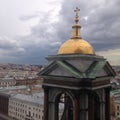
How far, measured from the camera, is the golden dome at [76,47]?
16.6 metres

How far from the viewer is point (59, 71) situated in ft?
55.4

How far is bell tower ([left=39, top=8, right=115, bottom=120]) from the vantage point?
1592 centimetres

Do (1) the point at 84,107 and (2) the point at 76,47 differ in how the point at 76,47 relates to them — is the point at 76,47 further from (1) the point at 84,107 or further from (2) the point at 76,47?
(1) the point at 84,107

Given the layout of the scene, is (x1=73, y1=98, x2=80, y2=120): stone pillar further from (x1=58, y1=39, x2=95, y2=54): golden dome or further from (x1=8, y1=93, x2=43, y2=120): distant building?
(x1=8, y1=93, x2=43, y2=120): distant building

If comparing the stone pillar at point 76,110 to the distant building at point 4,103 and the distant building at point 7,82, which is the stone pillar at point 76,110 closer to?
the distant building at point 4,103

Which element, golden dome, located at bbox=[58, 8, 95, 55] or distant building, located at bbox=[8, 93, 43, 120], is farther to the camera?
distant building, located at bbox=[8, 93, 43, 120]

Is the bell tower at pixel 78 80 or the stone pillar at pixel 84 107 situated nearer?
the bell tower at pixel 78 80

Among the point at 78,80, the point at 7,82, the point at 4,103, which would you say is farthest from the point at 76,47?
the point at 7,82

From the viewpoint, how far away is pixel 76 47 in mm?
16688

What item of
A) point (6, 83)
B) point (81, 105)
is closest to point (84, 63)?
point (81, 105)

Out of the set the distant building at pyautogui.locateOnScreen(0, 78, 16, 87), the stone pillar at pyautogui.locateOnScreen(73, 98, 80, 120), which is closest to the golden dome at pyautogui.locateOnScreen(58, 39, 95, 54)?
the stone pillar at pyautogui.locateOnScreen(73, 98, 80, 120)

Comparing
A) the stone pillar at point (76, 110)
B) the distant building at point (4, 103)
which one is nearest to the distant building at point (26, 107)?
the distant building at point (4, 103)

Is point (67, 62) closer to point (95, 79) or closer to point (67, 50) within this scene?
point (67, 50)

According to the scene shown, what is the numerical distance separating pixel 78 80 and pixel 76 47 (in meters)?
2.39
